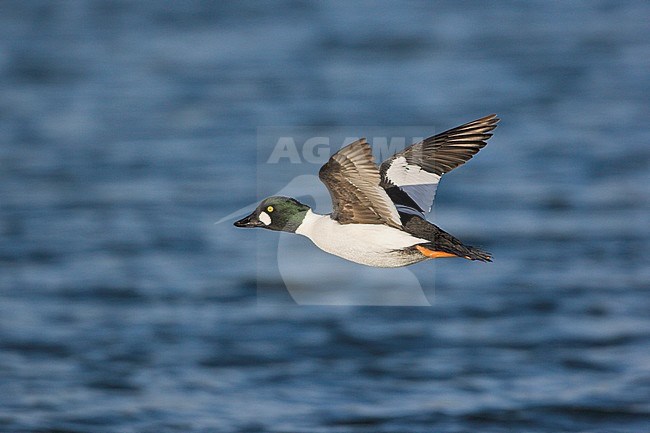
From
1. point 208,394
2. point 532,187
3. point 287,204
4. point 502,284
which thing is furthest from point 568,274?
point 287,204

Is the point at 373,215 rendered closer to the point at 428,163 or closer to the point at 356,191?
the point at 356,191

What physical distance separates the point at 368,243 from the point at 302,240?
406 inches

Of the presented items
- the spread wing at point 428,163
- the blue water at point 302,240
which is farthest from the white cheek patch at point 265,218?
the blue water at point 302,240

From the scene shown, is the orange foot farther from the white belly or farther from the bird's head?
the bird's head

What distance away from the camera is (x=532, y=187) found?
59.4 ft

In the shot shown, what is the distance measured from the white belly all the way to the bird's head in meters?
0.38

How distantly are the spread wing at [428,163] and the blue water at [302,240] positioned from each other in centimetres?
590

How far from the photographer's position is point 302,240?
14.8 m

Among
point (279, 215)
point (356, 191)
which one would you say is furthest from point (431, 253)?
point (279, 215)

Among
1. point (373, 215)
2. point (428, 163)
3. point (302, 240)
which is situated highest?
point (428, 163)

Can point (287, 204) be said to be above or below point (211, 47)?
below

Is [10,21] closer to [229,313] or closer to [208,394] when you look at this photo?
[229,313]

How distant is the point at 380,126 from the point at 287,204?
1566cm

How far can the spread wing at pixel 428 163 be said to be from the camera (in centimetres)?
523
